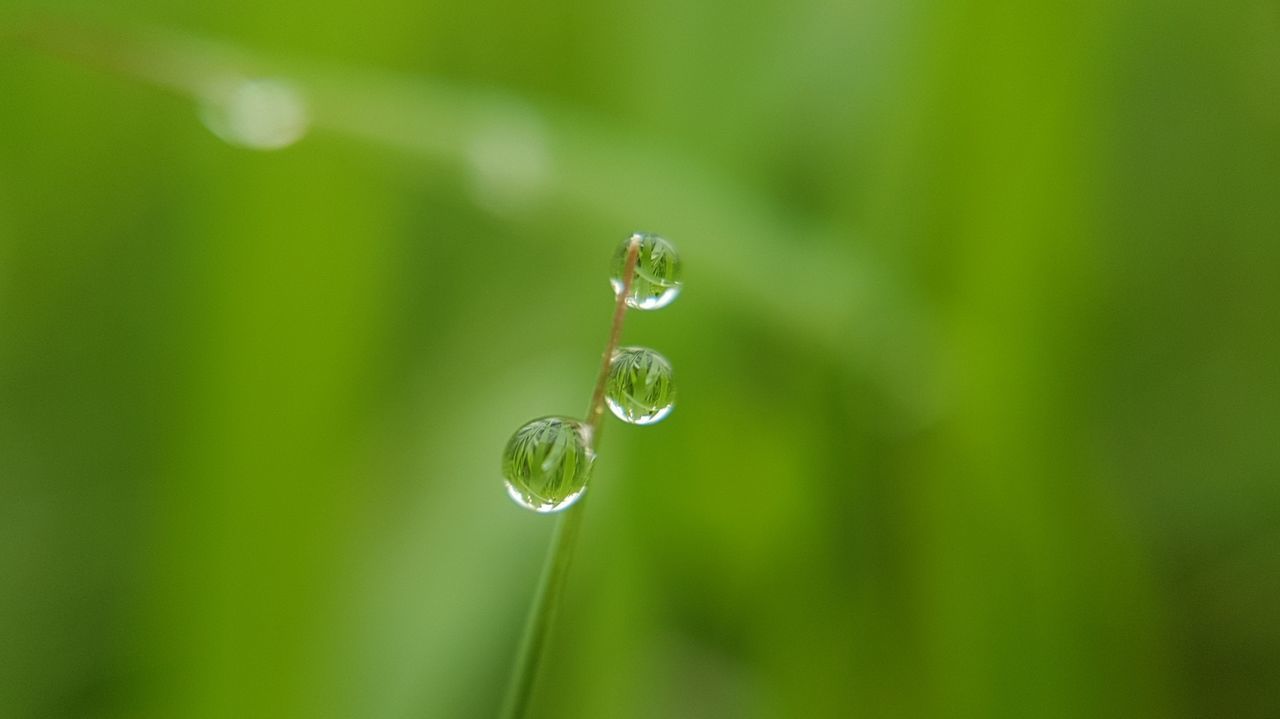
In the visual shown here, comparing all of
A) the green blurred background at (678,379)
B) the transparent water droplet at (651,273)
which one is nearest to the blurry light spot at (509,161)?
the green blurred background at (678,379)

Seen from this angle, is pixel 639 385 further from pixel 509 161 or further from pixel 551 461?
pixel 509 161

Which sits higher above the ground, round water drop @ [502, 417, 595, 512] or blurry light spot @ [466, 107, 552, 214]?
blurry light spot @ [466, 107, 552, 214]

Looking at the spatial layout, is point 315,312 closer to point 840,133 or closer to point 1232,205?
point 840,133

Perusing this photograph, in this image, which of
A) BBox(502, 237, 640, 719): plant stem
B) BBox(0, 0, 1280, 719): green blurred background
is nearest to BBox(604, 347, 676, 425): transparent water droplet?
BBox(502, 237, 640, 719): plant stem

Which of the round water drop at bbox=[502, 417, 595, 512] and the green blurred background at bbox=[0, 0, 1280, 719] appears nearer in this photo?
the round water drop at bbox=[502, 417, 595, 512]

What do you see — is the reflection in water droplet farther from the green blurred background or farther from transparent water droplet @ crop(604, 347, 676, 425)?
transparent water droplet @ crop(604, 347, 676, 425)

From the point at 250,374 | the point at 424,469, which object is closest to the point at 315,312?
the point at 250,374

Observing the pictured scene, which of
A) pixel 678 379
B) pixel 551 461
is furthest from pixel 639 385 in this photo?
pixel 678 379
